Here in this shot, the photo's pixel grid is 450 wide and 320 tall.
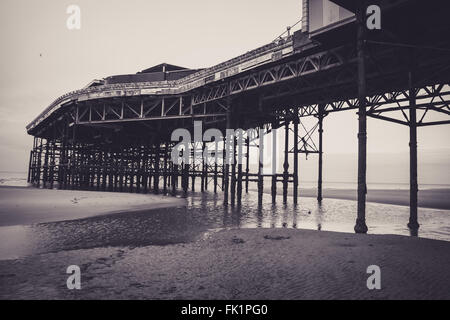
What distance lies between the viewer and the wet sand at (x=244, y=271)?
15.1 ft

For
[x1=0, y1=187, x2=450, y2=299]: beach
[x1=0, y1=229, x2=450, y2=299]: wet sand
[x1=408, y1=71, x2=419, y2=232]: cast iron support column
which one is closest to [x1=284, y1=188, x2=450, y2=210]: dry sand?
[x1=408, y1=71, x2=419, y2=232]: cast iron support column

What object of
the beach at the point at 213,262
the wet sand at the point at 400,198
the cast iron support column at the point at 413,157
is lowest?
the wet sand at the point at 400,198

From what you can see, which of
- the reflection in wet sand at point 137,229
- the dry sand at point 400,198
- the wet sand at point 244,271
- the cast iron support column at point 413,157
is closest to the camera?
the wet sand at point 244,271

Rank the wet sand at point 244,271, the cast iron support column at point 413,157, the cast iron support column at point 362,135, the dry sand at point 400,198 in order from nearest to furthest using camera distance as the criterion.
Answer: the wet sand at point 244,271 → the cast iron support column at point 362,135 → the cast iron support column at point 413,157 → the dry sand at point 400,198

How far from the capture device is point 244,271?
573cm

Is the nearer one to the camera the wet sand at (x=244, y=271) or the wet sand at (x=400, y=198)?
the wet sand at (x=244, y=271)

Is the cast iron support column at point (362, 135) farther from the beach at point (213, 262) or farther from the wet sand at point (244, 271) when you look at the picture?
the wet sand at point (244, 271)

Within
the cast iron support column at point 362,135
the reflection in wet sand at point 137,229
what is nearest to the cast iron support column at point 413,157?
the reflection in wet sand at point 137,229

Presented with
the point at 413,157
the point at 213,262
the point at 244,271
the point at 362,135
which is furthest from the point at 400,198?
the point at 244,271

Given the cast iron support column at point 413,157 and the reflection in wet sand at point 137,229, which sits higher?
the cast iron support column at point 413,157

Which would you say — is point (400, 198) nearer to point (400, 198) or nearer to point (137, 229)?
point (400, 198)

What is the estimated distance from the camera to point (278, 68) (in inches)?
601

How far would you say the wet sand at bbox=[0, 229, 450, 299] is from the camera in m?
4.60
